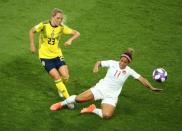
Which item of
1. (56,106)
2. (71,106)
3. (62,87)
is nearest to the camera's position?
(56,106)

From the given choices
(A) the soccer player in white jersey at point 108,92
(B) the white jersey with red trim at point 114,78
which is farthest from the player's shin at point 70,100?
(B) the white jersey with red trim at point 114,78

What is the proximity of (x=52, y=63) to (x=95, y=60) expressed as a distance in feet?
8.72

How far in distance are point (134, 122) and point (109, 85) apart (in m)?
1.04

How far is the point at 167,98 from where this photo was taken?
1129 cm

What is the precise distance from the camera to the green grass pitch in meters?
9.99

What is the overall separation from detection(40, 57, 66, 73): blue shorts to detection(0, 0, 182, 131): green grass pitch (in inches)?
32.6

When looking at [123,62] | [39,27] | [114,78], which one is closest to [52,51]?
[39,27]

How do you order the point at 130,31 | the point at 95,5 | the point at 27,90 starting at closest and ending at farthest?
the point at 27,90, the point at 130,31, the point at 95,5

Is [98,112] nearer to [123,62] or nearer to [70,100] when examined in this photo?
[70,100]

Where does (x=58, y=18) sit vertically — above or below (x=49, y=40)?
above

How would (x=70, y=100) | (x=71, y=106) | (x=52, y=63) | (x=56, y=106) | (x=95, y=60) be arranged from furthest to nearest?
1. (x=95, y=60)
2. (x=52, y=63)
3. (x=71, y=106)
4. (x=56, y=106)
5. (x=70, y=100)

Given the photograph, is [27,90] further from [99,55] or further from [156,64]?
[156,64]

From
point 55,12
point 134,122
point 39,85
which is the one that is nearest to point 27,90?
point 39,85

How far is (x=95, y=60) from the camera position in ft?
42.9
